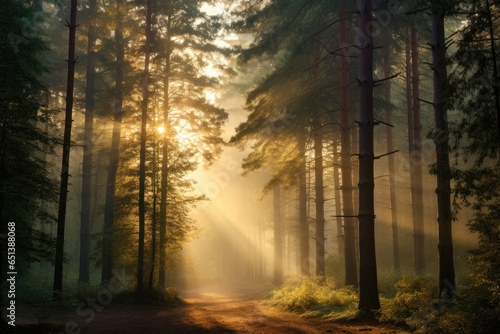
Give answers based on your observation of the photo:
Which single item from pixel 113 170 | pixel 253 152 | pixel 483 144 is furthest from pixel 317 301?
pixel 113 170

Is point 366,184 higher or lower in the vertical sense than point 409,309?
higher

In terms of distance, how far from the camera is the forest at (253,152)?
29.5ft

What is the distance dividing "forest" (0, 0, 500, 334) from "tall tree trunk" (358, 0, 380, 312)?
0.13ft

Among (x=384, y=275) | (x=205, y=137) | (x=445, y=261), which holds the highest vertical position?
(x=205, y=137)

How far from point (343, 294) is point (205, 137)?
12.3 metres

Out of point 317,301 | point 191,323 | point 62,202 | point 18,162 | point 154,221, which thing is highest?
point 18,162

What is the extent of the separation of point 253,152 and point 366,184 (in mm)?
8361

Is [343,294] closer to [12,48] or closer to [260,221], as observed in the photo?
[12,48]

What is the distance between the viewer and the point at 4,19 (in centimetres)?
1100

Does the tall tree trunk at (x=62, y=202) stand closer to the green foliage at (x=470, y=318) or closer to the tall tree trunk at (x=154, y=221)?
the tall tree trunk at (x=154, y=221)

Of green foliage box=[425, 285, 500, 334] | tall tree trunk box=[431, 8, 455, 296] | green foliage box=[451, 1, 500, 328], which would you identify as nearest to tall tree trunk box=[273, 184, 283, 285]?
tall tree trunk box=[431, 8, 455, 296]

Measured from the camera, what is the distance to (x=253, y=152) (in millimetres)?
18500

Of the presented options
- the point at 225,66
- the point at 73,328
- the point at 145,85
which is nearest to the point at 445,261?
the point at 73,328

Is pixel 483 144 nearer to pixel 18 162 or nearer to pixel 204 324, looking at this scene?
pixel 204 324
